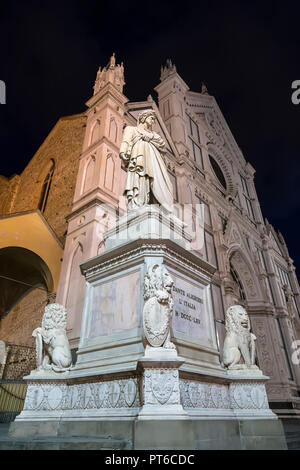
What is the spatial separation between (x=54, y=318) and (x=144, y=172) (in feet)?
8.81

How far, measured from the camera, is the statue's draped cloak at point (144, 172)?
199 inches

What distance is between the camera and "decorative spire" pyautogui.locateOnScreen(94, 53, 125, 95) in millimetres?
12352

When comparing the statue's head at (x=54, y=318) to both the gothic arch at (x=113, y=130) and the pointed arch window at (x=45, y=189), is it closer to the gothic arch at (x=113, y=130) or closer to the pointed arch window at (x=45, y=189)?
the gothic arch at (x=113, y=130)

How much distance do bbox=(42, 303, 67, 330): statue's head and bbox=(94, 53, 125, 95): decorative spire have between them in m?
10.6

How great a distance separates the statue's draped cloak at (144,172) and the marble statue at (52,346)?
2.18m

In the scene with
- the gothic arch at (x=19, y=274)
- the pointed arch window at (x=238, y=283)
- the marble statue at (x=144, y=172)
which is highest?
the pointed arch window at (x=238, y=283)

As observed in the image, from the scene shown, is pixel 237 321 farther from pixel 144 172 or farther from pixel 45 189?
pixel 45 189

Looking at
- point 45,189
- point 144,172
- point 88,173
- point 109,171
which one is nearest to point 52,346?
point 144,172

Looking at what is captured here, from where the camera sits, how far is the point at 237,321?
13.9ft

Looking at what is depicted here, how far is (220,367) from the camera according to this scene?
3.90m

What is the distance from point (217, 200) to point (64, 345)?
1418cm

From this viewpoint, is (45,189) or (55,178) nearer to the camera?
(55,178)

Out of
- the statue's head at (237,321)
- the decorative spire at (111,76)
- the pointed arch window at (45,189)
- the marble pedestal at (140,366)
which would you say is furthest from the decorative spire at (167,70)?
the statue's head at (237,321)
